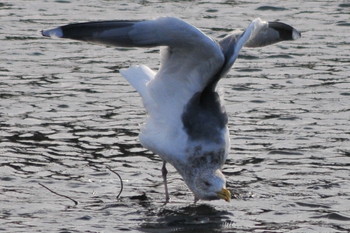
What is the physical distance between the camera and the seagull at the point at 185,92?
29.0 ft

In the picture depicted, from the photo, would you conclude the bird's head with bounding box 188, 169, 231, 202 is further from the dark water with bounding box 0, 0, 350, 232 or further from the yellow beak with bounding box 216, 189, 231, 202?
the dark water with bounding box 0, 0, 350, 232

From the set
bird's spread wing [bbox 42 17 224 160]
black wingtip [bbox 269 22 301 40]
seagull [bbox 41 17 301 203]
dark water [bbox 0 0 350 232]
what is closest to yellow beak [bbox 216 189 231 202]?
seagull [bbox 41 17 301 203]

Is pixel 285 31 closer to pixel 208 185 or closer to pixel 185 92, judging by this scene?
pixel 185 92

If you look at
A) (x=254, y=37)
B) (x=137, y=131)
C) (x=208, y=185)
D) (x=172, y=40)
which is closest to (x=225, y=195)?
(x=208, y=185)

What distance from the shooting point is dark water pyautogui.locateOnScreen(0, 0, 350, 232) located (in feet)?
29.2

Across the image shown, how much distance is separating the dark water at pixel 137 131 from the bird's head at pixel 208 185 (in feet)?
0.45

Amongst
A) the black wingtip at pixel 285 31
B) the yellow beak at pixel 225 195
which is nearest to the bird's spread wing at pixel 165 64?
the yellow beak at pixel 225 195

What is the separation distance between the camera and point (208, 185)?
915cm

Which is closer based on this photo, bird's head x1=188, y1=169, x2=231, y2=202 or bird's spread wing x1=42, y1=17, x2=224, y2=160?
bird's spread wing x1=42, y1=17, x2=224, y2=160

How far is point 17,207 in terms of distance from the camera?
350 inches

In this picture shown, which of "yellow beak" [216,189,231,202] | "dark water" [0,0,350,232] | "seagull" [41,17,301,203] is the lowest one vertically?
"dark water" [0,0,350,232]

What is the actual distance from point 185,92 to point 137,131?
1.86 metres

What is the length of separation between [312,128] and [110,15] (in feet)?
18.6

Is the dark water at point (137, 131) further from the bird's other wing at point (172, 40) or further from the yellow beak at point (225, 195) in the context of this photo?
the bird's other wing at point (172, 40)
